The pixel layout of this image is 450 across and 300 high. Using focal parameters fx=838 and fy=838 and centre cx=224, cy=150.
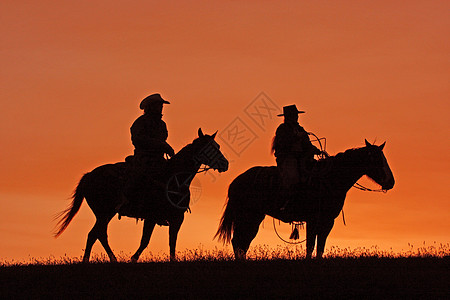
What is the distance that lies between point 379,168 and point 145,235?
19.2ft

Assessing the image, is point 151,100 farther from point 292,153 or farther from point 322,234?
point 322,234

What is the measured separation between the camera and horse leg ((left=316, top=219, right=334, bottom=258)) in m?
19.5

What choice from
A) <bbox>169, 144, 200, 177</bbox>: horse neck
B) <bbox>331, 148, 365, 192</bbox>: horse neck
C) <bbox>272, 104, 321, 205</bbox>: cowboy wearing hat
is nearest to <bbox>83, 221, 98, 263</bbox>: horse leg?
<bbox>169, 144, 200, 177</bbox>: horse neck

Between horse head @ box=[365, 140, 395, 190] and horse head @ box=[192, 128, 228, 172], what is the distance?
3.48 metres

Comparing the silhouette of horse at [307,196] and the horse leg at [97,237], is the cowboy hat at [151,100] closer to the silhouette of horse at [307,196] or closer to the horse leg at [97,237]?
the silhouette of horse at [307,196]

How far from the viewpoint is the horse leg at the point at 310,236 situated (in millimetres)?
19594

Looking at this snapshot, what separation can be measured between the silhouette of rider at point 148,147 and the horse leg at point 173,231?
101 centimetres

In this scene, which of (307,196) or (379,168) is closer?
(379,168)

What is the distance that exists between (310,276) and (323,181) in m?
5.13

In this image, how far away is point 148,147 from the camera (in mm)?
20781

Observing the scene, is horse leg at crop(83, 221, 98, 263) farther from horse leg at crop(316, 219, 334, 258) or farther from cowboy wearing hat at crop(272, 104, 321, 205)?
horse leg at crop(316, 219, 334, 258)

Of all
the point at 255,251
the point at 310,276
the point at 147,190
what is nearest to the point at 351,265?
the point at 310,276

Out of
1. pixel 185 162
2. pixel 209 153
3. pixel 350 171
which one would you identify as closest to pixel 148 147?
pixel 185 162

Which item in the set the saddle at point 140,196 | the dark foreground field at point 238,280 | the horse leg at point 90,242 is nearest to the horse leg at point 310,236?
the dark foreground field at point 238,280
